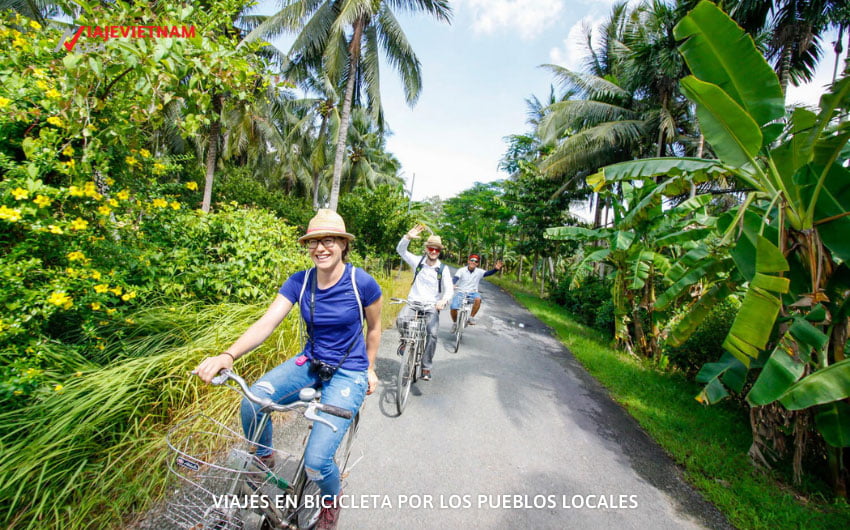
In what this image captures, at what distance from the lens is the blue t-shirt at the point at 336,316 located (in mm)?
2297

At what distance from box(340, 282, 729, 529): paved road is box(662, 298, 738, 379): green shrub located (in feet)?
6.73

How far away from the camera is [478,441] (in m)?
3.59

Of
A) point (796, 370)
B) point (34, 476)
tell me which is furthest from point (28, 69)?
point (796, 370)

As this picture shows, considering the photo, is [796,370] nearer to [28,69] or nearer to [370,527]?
[370,527]

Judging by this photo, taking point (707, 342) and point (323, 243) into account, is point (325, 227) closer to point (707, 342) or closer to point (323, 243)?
point (323, 243)

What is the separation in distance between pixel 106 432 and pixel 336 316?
190 cm

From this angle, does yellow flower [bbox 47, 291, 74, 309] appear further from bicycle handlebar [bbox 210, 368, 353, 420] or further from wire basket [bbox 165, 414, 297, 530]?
bicycle handlebar [bbox 210, 368, 353, 420]

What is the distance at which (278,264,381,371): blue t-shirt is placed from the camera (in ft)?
7.54

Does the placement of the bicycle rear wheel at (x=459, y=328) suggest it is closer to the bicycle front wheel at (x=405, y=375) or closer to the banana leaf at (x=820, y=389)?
the bicycle front wheel at (x=405, y=375)

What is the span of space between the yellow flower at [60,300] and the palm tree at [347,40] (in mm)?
8134

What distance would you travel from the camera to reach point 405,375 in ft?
13.7

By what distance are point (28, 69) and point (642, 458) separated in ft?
21.2

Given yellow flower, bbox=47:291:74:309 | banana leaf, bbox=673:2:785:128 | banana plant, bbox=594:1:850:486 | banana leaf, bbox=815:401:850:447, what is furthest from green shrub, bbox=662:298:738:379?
yellow flower, bbox=47:291:74:309

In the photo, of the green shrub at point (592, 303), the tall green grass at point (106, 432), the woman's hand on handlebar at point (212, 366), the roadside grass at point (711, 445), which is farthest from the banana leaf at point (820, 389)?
the green shrub at point (592, 303)
